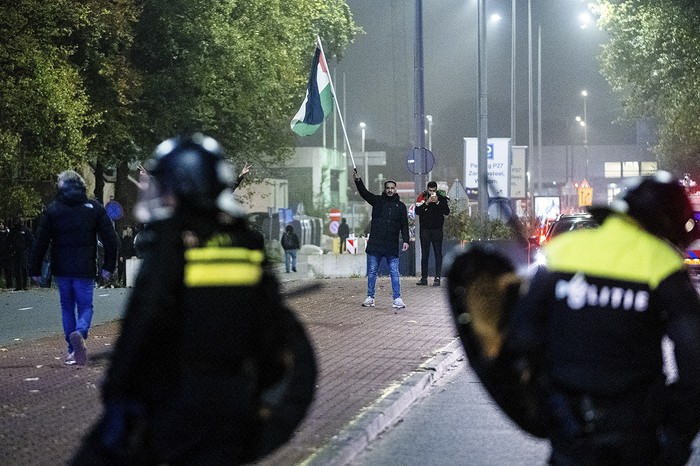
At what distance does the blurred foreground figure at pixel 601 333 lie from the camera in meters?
4.00

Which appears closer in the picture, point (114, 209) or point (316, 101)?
point (316, 101)

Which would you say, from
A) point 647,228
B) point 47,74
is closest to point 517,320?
point 647,228

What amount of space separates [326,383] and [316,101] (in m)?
12.6

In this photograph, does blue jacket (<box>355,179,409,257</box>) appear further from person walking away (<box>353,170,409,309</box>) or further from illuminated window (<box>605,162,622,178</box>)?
illuminated window (<box>605,162,622,178</box>)

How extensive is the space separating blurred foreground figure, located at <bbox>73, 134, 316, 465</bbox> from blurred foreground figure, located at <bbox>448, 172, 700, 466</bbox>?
0.64 m

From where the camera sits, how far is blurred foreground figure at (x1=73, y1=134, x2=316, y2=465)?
144 inches

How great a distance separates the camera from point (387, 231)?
18.5m

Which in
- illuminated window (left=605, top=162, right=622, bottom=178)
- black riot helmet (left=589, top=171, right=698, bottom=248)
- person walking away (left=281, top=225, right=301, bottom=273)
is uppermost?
illuminated window (left=605, top=162, right=622, bottom=178)

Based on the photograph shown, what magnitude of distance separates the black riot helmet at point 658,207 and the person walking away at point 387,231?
46.1 feet

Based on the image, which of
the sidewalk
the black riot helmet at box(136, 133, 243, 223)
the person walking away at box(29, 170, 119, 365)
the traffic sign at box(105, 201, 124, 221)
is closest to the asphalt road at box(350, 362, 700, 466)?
the sidewalk

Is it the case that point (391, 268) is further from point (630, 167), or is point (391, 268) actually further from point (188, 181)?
point (630, 167)

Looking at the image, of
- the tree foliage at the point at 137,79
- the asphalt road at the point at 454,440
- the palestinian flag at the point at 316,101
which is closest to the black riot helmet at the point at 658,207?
the asphalt road at the point at 454,440

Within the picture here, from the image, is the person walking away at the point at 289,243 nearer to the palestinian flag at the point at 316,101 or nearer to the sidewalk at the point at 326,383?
the palestinian flag at the point at 316,101

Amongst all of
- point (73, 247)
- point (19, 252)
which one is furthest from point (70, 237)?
point (19, 252)
